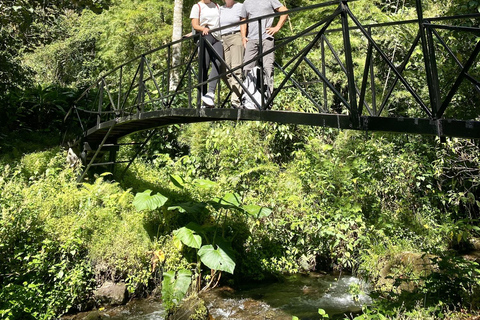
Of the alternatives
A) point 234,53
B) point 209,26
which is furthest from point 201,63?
point 209,26

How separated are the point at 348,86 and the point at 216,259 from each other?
10.8 ft

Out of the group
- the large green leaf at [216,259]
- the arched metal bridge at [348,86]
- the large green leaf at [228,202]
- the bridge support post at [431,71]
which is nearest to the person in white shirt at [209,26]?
the arched metal bridge at [348,86]

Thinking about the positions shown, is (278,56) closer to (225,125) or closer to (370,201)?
(225,125)

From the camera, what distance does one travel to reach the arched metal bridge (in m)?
3.20

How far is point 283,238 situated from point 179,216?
75.3 inches

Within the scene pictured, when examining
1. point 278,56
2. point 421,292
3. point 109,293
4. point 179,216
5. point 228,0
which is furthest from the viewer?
point 278,56

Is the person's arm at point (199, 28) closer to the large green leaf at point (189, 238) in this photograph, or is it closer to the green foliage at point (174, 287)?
the large green leaf at point (189, 238)

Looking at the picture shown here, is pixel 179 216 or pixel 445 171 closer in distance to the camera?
pixel 179 216

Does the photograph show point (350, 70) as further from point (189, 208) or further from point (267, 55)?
point (189, 208)

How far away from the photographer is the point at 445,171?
834cm

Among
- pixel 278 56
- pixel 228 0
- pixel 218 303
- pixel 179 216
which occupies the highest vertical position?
pixel 278 56

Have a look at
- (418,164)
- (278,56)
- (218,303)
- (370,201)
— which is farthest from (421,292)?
(278,56)

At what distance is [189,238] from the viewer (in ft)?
19.5

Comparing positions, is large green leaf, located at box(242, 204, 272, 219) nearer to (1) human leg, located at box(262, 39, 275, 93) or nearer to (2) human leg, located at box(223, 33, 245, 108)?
(2) human leg, located at box(223, 33, 245, 108)
